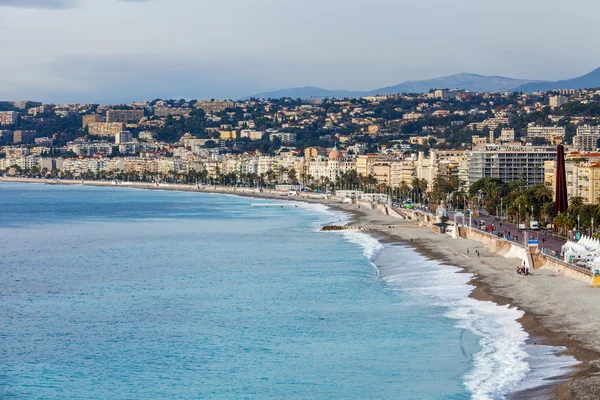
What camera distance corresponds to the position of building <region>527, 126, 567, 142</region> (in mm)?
168738

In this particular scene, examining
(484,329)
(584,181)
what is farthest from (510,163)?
(484,329)

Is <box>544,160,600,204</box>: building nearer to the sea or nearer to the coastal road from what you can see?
the coastal road

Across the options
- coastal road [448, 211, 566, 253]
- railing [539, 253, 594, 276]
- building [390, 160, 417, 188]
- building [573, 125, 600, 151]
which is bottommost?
coastal road [448, 211, 566, 253]

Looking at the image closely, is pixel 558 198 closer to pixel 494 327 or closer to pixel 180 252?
pixel 180 252

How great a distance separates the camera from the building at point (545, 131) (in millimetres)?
168738

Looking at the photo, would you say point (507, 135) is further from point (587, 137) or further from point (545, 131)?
point (587, 137)

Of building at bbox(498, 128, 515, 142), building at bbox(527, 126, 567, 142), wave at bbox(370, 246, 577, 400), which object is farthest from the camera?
building at bbox(498, 128, 515, 142)

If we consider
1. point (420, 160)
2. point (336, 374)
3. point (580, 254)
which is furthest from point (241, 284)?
point (420, 160)

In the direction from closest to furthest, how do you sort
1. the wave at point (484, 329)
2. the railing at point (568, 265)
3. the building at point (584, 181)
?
the wave at point (484, 329), the railing at point (568, 265), the building at point (584, 181)

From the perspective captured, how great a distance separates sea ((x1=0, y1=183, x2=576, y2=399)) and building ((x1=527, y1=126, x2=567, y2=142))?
393ft

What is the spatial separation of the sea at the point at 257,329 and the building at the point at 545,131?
11980 cm

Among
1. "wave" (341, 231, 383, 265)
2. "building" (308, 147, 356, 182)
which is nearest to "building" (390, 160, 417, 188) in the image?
"building" (308, 147, 356, 182)

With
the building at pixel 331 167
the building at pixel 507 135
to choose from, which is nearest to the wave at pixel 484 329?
the building at pixel 331 167

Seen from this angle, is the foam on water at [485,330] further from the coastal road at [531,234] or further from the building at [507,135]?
the building at [507,135]
